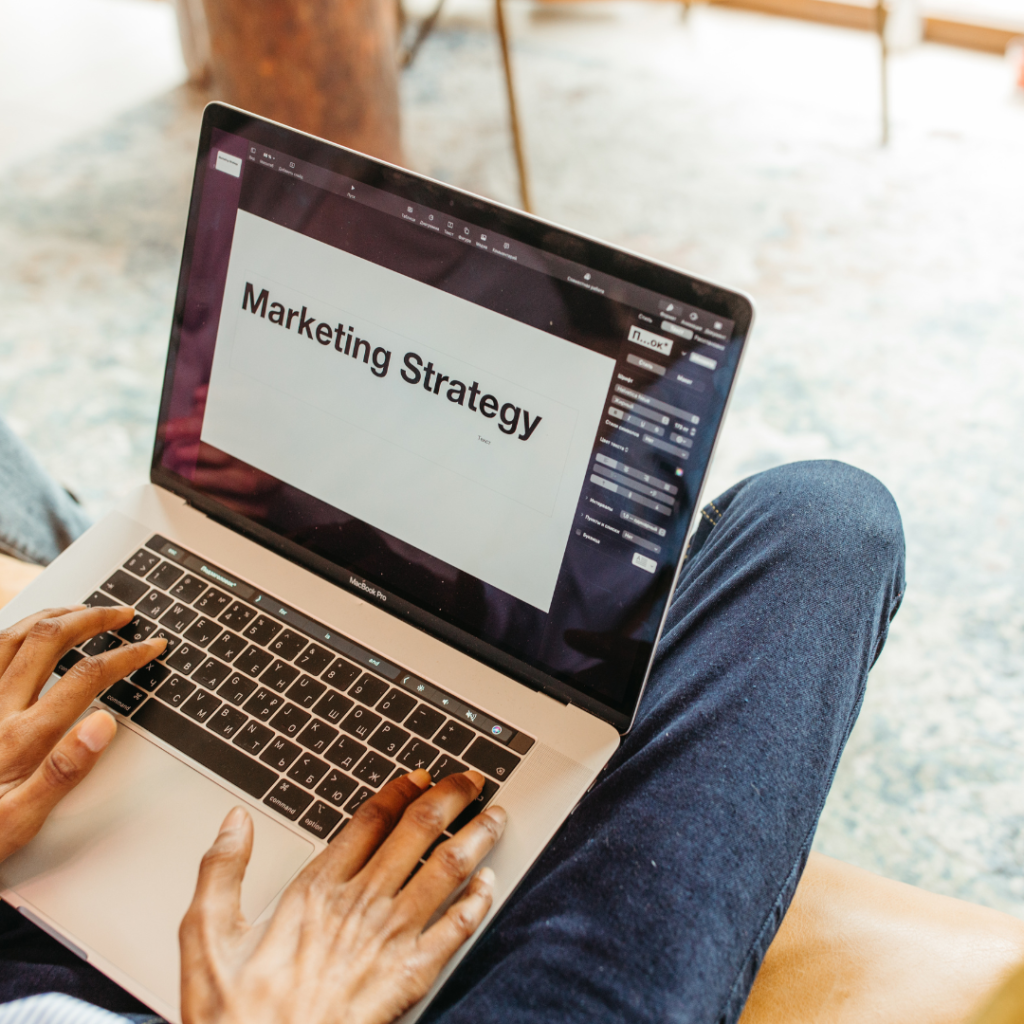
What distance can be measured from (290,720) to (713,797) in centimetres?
32

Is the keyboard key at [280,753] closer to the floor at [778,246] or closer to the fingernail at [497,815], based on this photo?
the fingernail at [497,815]

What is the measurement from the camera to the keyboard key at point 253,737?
2.09 ft

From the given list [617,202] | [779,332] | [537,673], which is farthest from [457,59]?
[537,673]

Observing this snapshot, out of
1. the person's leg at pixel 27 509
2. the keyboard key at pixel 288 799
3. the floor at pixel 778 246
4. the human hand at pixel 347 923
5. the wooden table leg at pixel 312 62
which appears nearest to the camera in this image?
the human hand at pixel 347 923

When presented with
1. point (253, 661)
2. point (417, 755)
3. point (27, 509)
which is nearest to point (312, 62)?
point (27, 509)

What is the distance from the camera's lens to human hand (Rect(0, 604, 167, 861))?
59 cm

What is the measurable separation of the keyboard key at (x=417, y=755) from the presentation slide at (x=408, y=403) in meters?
0.13

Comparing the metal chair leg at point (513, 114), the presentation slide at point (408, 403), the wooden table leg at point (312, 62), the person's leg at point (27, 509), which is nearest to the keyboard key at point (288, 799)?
the presentation slide at point (408, 403)

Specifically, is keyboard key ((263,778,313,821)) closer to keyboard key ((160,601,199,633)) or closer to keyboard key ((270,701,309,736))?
keyboard key ((270,701,309,736))

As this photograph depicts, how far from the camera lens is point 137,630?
0.70 meters

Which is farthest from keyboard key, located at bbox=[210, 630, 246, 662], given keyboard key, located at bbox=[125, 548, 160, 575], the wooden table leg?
the wooden table leg

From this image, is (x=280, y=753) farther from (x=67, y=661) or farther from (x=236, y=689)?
(x=67, y=661)

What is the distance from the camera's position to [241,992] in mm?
503

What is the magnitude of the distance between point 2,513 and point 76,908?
402 millimetres
